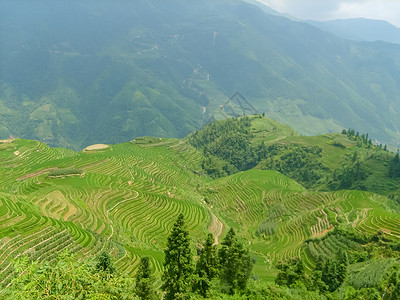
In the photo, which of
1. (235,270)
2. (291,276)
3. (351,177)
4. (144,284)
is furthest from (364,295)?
(351,177)

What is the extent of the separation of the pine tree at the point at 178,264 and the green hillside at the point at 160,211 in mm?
8723

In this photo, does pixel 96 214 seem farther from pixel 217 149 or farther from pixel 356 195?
pixel 217 149

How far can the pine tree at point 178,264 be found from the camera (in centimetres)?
2102

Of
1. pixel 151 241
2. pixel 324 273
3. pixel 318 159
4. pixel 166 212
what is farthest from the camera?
pixel 318 159

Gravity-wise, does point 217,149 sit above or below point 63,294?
below

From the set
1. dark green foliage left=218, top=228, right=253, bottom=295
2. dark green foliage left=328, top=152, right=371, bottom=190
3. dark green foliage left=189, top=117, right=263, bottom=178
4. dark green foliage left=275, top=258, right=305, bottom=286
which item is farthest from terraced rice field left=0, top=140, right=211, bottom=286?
dark green foliage left=328, top=152, right=371, bottom=190

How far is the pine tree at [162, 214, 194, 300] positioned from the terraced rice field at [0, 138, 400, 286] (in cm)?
1096

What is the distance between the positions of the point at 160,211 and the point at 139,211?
4.54 m

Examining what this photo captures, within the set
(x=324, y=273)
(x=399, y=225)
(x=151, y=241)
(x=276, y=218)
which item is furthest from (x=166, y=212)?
(x=399, y=225)

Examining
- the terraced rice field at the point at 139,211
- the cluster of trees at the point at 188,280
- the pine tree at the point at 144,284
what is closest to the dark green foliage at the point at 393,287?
the cluster of trees at the point at 188,280

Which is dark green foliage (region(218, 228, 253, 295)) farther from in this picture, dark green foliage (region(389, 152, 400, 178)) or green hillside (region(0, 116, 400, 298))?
dark green foliage (region(389, 152, 400, 178))

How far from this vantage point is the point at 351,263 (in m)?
36.5

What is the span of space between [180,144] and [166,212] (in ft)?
281

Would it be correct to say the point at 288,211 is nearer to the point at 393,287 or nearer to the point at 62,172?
the point at 393,287
